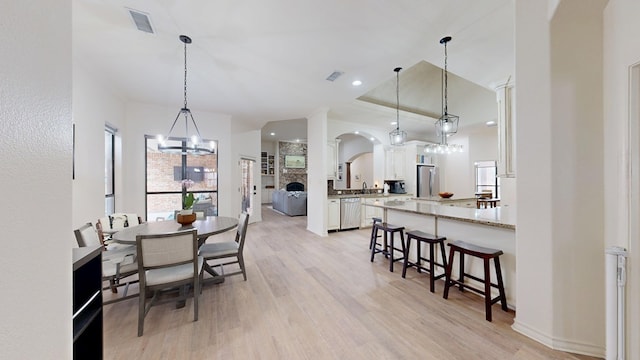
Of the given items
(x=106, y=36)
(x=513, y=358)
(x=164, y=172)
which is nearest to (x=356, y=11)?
(x=106, y=36)

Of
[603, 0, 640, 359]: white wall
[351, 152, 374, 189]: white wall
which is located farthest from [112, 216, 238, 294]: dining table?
[351, 152, 374, 189]: white wall

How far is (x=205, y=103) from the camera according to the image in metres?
4.83

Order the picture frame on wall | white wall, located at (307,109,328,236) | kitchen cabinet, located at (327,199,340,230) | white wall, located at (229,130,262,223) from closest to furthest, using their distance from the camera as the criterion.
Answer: white wall, located at (307,109,328,236), kitchen cabinet, located at (327,199,340,230), white wall, located at (229,130,262,223), the picture frame on wall

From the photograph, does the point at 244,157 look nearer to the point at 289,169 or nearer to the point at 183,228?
the point at 183,228

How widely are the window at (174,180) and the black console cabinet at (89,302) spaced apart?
390cm

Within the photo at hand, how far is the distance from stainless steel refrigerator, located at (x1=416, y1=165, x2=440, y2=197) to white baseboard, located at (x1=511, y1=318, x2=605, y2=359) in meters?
5.68

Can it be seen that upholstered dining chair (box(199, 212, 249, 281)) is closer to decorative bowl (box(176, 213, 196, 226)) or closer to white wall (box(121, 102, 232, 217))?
decorative bowl (box(176, 213, 196, 226))

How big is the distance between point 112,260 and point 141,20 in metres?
2.42

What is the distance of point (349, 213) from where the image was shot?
6027 mm

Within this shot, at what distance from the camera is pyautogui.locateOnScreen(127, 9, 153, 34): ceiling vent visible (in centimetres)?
219

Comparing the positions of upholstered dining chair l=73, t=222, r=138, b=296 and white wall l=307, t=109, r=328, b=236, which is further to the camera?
white wall l=307, t=109, r=328, b=236

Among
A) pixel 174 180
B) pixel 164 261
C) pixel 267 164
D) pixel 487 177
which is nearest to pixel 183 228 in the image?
pixel 164 261

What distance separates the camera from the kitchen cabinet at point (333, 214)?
575 centimetres

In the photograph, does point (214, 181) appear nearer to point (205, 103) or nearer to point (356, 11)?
point (205, 103)
